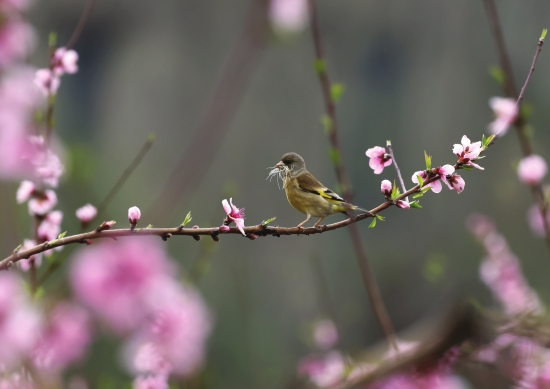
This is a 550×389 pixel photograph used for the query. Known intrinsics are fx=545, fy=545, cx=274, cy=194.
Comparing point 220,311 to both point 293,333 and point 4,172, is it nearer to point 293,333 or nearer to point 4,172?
point 293,333

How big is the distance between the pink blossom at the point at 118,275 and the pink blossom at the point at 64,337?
4cm

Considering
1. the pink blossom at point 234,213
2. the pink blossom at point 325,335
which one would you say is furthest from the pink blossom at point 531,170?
the pink blossom at point 325,335

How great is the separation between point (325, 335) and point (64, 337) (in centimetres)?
196

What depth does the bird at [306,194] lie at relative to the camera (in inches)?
44.0

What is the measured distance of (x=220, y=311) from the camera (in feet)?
18.1

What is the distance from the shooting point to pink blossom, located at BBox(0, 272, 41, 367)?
17.4 inches

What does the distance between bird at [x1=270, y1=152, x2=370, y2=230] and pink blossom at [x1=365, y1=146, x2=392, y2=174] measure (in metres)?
0.20

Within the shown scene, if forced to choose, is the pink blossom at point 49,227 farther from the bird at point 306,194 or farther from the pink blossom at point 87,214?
the bird at point 306,194

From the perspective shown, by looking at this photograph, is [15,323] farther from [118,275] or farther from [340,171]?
[340,171]

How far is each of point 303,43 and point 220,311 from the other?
3.01 metres

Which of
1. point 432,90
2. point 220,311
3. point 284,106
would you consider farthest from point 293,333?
point 432,90

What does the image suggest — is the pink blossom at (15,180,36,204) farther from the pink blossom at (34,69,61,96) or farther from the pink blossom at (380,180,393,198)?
the pink blossom at (380,180,393,198)

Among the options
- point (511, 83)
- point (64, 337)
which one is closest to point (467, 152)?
point (511, 83)

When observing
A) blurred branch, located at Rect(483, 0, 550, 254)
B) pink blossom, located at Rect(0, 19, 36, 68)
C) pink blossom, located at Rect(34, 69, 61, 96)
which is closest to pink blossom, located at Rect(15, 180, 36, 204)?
pink blossom, located at Rect(34, 69, 61, 96)
